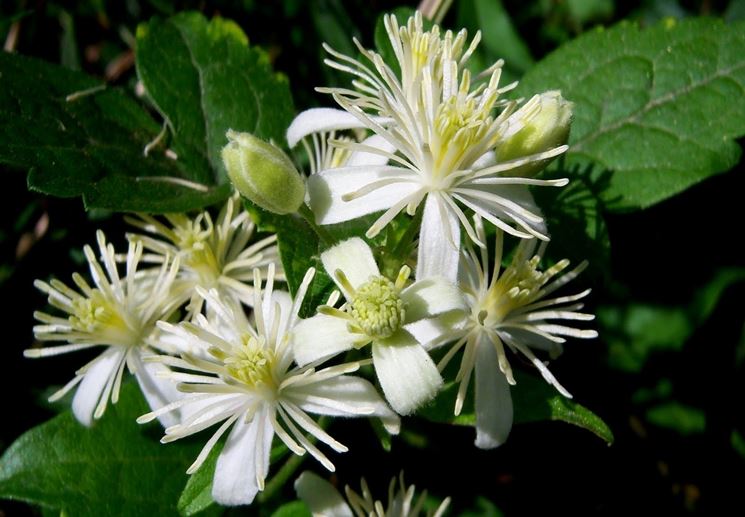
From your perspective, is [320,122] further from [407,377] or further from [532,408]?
[532,408]

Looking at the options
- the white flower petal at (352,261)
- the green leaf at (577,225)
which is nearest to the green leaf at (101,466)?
the white flower petal at (352,261)

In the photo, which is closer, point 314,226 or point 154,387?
point 314,226

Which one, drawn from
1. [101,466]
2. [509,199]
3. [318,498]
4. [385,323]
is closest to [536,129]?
[509,199]

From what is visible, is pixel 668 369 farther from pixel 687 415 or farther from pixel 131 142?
pixel 131 142

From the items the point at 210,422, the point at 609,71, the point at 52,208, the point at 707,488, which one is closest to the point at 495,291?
the point at 210,422

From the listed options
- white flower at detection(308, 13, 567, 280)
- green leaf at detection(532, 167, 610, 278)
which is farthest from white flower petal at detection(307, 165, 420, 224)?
green leaf at detection(532, 167, 610, 278)

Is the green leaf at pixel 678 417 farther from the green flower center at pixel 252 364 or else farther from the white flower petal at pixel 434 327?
the green flower center at pixel 252 364

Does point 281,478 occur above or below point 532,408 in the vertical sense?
above
